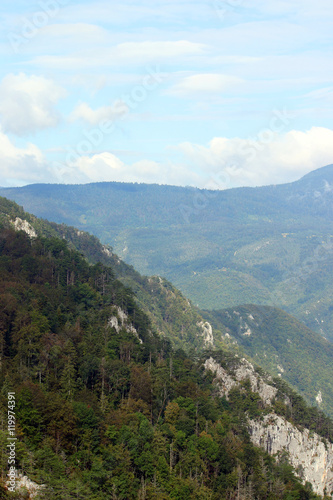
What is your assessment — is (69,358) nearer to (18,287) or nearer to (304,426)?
(18,287)

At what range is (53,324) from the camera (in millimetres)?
63969

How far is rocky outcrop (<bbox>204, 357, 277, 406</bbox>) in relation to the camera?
246 feet

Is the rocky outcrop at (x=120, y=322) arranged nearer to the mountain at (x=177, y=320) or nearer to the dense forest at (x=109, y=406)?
the dense forest at (x=109, y=406)

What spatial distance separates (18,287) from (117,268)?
8333 cm

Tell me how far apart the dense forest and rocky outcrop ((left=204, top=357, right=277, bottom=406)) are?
1.42 metres

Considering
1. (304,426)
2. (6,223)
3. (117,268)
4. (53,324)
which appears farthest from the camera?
(117,268)

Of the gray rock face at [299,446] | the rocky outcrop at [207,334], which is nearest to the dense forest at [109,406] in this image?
the gray rock face at [299,446]

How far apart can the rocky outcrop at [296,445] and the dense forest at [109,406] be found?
6.66 ft

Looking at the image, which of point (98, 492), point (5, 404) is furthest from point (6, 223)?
point (98, 492)

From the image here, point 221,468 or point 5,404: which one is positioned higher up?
point 5,404

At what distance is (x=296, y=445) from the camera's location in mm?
68250

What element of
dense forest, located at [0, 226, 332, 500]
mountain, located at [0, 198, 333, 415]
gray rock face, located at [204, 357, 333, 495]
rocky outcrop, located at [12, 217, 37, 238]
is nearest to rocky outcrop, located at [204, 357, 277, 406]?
gray rock face, located at [204, 357, 333, 495]

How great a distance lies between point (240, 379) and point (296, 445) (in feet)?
39.0

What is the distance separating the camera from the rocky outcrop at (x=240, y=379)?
7506 cm
